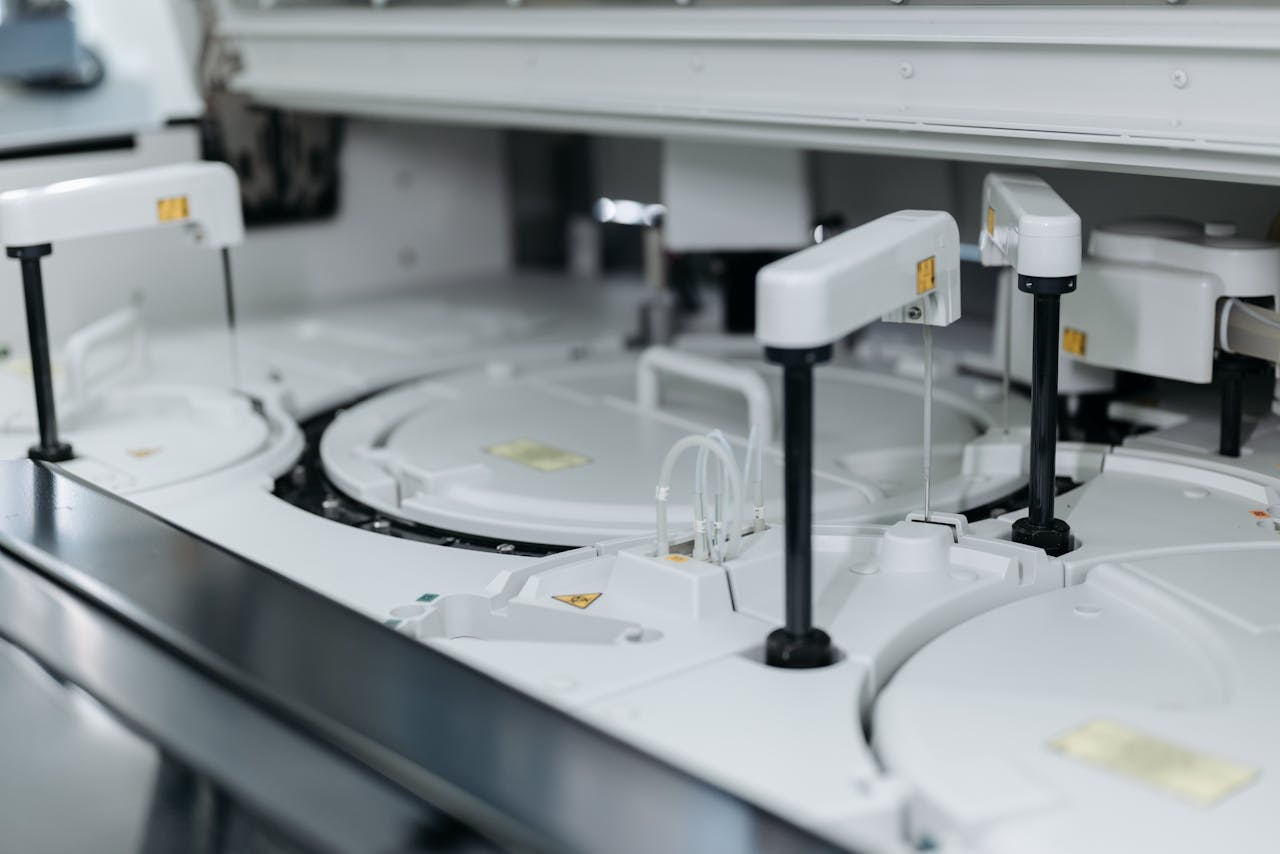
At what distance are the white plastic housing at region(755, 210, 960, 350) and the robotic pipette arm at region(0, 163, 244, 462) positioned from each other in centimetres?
155

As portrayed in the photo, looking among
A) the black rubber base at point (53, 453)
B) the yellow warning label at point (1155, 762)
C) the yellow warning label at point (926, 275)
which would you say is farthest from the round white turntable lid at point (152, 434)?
the yellow warning label at point (1155, 762)

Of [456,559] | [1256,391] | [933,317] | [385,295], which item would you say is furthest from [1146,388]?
[385,295]

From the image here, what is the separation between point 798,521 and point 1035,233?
0.67 meters

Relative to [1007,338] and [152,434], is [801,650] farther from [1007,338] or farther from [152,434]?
[152,434]

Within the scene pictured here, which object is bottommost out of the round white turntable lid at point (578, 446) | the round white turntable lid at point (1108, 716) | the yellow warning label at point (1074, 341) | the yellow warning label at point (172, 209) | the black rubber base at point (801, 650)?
the round white turntable lid at point (578, 446)

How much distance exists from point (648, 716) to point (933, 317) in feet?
2.23

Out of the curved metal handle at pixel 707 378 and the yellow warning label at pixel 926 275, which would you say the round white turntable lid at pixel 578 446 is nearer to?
the curved metal handle at pixel 707 378

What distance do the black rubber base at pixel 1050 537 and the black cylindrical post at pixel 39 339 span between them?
173 centimetres

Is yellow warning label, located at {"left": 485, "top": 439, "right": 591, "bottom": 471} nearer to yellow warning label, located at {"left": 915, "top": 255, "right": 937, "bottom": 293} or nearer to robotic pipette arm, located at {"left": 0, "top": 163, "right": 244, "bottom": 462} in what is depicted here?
robotic pipette arm, located at {"left": 0, "top": 163, "right": 244, "bottom": 462}

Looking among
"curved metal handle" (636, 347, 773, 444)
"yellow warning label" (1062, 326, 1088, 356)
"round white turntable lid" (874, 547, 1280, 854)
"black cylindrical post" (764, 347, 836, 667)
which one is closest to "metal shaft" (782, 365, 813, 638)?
"black cylindrical post" (764, 347, 836, 667)

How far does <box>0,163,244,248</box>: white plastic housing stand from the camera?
8.67 ft

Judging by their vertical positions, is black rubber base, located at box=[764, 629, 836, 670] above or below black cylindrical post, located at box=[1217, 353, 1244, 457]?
below

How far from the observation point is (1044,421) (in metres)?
2.13

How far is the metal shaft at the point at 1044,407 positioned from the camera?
211cm
